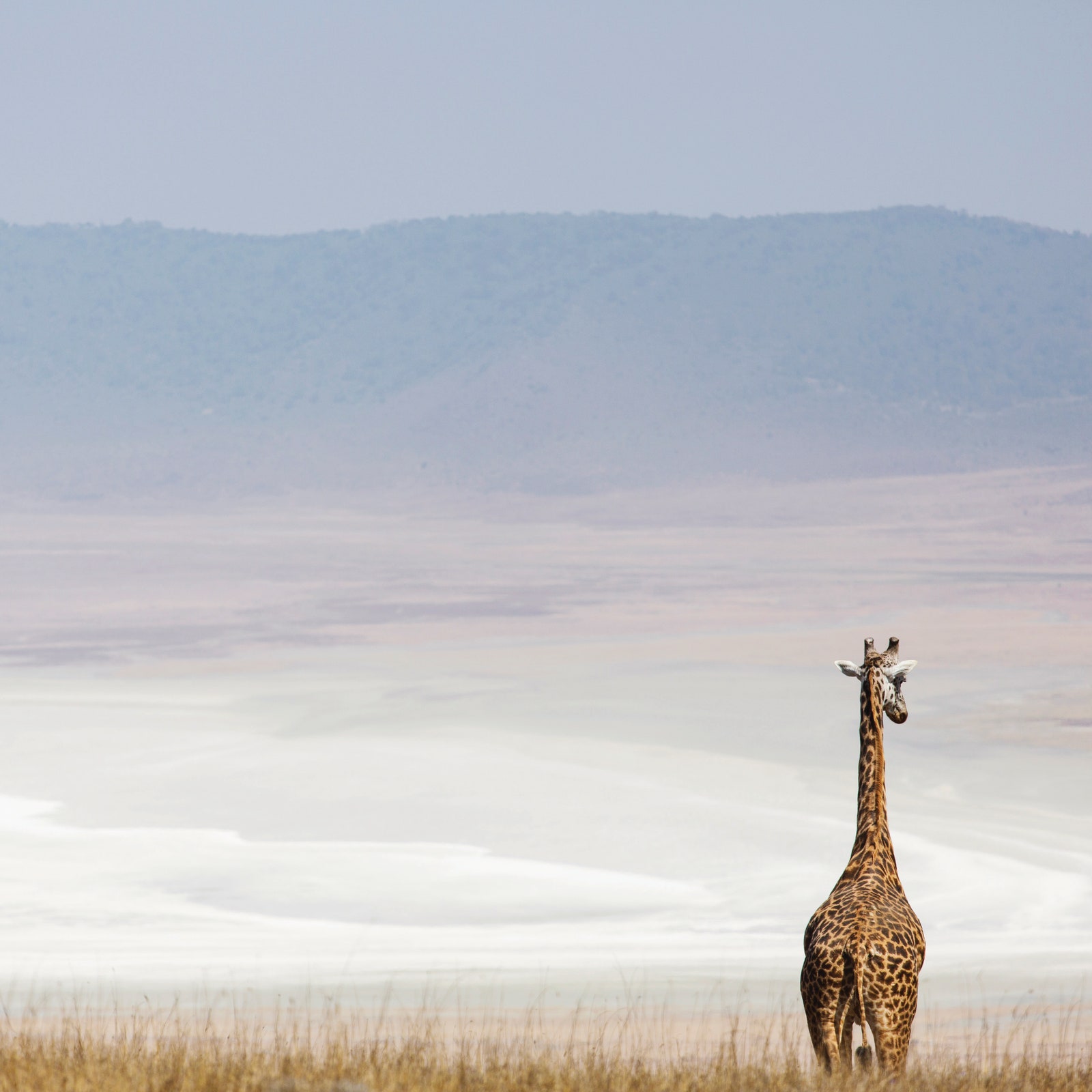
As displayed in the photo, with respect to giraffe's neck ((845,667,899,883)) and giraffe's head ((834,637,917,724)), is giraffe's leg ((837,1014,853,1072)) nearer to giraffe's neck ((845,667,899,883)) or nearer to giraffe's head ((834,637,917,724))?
giraffe's neck ((845,667,899,883))

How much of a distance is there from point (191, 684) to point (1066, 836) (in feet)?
80.9

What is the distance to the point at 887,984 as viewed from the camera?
8.16 metres

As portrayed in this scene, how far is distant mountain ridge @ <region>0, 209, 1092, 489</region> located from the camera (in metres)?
153

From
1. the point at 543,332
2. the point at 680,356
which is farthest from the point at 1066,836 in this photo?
the point at 543,332

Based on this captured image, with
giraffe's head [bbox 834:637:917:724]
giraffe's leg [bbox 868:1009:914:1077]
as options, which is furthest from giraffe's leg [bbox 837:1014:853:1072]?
giraffe's head [bbox 834:637:917:724]

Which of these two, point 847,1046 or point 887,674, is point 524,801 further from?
point 847,1046

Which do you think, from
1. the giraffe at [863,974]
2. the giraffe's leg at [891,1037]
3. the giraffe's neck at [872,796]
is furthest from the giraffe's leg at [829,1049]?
the giraffe's neck at [872,796]

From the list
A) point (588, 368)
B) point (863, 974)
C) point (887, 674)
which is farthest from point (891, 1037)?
point (588, 368)

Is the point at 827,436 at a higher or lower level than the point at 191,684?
higher

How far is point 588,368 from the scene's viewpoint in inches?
6737

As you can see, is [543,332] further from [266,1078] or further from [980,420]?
[266,1078]

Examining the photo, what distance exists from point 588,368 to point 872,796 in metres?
162

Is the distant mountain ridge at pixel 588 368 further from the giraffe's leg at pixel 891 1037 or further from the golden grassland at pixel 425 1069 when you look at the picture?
the giraffe's leg at pixel 891 1037

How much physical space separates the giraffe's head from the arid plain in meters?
4.91
